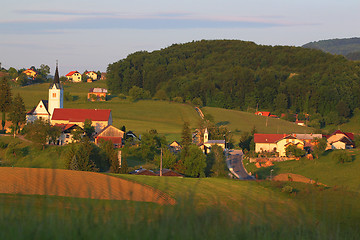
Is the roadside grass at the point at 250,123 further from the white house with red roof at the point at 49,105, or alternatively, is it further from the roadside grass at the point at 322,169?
the roadside grass at the point at 322,169

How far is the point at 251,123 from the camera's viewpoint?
100750mm

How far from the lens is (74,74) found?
190000mm

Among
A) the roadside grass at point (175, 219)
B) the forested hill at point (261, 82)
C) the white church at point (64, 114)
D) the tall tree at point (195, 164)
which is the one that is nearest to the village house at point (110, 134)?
the white church at point (64, 114)

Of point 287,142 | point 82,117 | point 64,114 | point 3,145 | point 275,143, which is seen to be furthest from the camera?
point 275,143

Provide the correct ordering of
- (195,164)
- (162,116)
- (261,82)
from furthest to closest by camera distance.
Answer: (261,82)
(162,116)
(195,164)

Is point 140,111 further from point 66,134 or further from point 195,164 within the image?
point 195,164

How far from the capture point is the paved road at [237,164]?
47438mm

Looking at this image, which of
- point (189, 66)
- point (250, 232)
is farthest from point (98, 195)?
point (189, 66)

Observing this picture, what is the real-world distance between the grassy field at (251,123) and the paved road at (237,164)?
24.2m

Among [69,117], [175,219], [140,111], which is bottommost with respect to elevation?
[140,111]

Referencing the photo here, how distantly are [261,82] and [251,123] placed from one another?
50852 mm

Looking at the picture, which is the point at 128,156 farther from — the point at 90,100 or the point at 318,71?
the point at 318,71

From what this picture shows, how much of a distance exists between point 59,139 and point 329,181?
3374 centimetres

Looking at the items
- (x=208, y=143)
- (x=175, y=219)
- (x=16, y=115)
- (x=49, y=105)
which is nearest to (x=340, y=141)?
(x=208, y=143)
